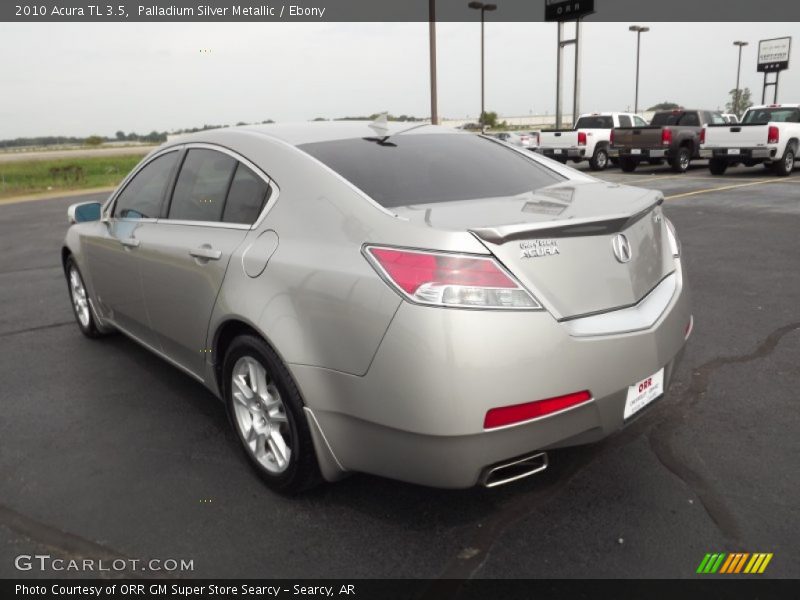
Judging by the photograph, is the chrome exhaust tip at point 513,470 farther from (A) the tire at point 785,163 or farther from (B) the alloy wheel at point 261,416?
(A) the tire at point 785,163

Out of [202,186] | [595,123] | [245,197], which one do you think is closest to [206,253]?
[245,197]

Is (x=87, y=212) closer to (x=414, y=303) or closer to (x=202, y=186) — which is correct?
(x=202, y=186)

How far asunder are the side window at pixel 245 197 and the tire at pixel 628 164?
63.2 ft

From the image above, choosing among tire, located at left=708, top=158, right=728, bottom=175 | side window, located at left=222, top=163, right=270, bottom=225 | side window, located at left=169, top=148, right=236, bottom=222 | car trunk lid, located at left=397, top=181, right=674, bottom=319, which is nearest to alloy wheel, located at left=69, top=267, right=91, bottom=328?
side window, located at left=169, top=148, right=236, bottom=222

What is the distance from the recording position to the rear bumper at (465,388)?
2252 millimetres

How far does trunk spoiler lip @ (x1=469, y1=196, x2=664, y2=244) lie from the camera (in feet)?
7.71

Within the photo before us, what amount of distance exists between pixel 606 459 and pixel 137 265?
9.29 feet

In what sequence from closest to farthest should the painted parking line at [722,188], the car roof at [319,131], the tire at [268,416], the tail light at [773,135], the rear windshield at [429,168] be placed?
1. the tire at [268,416]
2. the rear windshield at [429,168]
3. the car roof at [319,131]
4. the painted parking line at [722,188]
5. the tail light at [773,135]

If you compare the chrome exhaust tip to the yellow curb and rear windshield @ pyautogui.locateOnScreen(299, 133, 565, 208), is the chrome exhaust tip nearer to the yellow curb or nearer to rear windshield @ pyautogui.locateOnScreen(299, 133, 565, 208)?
rear windshield @ pyautogui.locateOnScreen(299, 133, 565, 208)

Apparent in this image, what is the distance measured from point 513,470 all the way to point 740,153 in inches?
710

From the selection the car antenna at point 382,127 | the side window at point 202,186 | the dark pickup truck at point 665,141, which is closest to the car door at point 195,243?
the side window at point 202,186

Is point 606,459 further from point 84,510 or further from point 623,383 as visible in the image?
point 84,510

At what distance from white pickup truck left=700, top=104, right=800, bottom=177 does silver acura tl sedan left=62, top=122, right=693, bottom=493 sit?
16.5m
